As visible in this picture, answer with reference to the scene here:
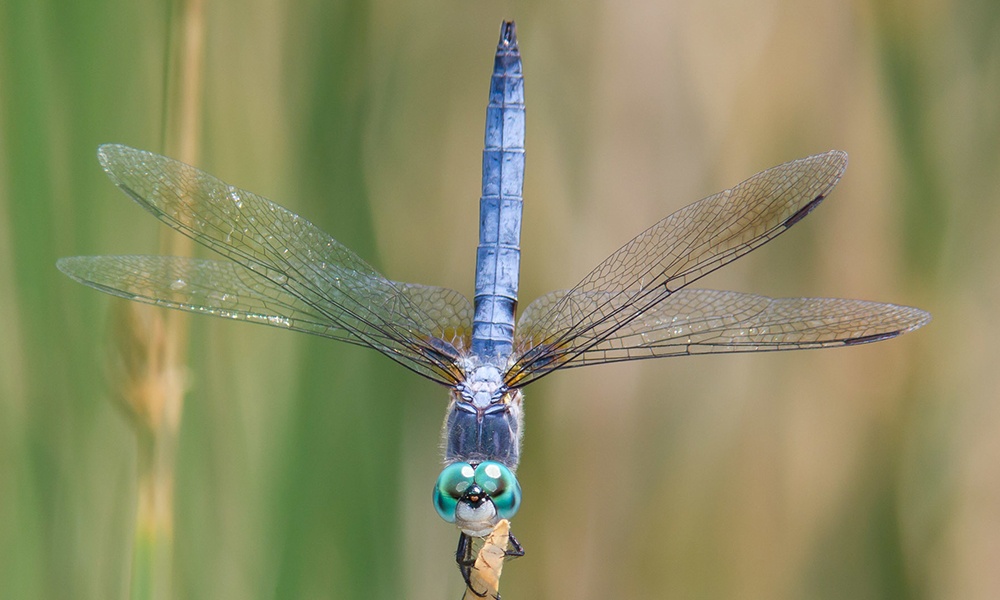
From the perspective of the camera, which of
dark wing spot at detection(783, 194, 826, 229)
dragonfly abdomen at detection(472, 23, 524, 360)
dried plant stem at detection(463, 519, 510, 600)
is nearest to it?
dried plant stem at detection(463, 519, 510, 600)

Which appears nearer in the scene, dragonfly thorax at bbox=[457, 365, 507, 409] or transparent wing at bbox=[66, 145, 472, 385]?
transparent wing at bbox=[66, 145, 472, 385]

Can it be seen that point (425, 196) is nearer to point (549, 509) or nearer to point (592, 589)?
point (549, 509)

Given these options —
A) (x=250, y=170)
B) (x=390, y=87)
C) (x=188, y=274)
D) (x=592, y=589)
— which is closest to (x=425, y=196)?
(x=390, y=87)

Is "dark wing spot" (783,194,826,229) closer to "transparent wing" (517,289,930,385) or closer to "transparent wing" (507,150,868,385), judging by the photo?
"transparent wing" (507,150,868,385)

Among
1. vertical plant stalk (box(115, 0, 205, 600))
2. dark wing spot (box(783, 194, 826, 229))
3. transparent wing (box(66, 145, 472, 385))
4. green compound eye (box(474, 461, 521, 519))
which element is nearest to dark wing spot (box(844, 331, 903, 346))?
dark wing spot (box(783, 194, 826, 229))

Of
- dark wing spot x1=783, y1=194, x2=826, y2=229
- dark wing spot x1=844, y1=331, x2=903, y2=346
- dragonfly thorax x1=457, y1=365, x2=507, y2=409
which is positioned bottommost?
dragonfly thorax x1=457, y1=365, x2=507, y2=409

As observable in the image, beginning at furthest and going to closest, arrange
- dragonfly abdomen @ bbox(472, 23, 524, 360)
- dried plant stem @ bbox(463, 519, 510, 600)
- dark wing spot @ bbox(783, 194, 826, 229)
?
dragonfly abdomen @ bbox(472, 23, 524, 360) → dark wing spot @ bbox(783, 194, 826, 229) → dried plant stem @ bbox(463, 519, 510, 600)

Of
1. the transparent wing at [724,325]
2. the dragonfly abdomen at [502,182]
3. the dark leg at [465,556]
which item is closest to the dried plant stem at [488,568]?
the dark leg at [465,556]

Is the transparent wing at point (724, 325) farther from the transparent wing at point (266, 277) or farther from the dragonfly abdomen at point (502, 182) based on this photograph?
the transparent wing at point (266, 277)
